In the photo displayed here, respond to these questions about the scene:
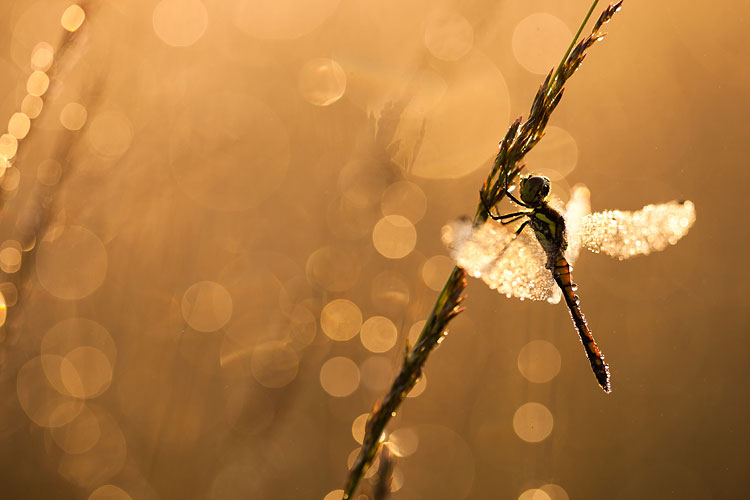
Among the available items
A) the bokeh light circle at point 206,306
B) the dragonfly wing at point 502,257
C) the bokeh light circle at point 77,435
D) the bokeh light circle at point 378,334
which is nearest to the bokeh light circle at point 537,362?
the bokeh light circle at point 378,334

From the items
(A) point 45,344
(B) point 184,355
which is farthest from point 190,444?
(A) point 45,344

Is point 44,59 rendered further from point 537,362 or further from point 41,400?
point 537,362

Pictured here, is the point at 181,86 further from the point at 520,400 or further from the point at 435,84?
the point at 520,400

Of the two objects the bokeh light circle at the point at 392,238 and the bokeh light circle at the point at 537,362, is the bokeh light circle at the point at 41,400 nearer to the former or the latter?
the bokeh light circle at the point at 392,238

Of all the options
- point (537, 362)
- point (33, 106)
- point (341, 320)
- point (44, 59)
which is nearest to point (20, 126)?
point (33, 106)

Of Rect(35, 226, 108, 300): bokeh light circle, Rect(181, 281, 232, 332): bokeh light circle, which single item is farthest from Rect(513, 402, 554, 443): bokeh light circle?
Rect(35, 226, 108, 300): bokeh light circle

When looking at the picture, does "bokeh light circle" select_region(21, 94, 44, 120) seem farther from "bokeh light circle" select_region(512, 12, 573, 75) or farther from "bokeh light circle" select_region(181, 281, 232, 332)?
"bokeh light circle" select_region(512, 12, 573, 75)
